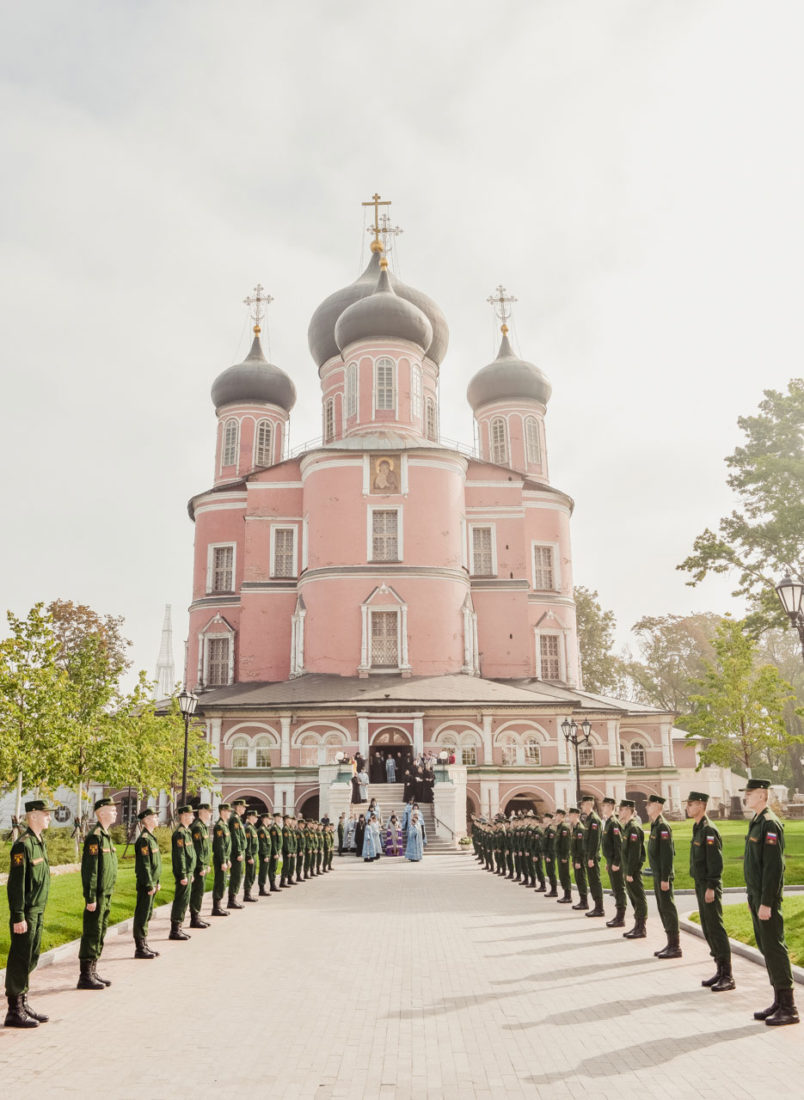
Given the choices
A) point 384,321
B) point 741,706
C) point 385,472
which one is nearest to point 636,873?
point 741,706

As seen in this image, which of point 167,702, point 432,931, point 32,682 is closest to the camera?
point 432,931

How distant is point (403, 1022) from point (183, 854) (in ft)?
16.6

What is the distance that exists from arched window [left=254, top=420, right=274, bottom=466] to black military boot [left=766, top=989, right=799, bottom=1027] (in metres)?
41.4

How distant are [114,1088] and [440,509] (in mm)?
34151

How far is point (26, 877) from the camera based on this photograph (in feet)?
26.3

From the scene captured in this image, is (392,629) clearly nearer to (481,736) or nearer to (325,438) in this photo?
(481,736)

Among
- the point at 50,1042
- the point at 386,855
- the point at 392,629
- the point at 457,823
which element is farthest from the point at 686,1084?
the point at 392,629

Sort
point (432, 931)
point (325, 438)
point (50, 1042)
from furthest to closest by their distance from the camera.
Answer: point (325, 438)
point (432, 931)
point (50, 1042)

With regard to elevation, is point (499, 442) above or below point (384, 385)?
below

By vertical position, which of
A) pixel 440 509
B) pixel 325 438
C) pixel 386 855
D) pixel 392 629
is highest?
pixel 325 438

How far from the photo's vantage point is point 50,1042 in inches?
281

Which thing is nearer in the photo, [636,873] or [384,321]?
[636,873]

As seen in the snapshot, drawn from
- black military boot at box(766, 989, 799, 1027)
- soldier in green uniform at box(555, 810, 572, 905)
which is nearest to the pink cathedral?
soldier in green uniform at box(555, 810, 572, 905)

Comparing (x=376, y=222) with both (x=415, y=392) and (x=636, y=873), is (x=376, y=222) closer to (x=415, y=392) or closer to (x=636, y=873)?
(x=415, y=392)
